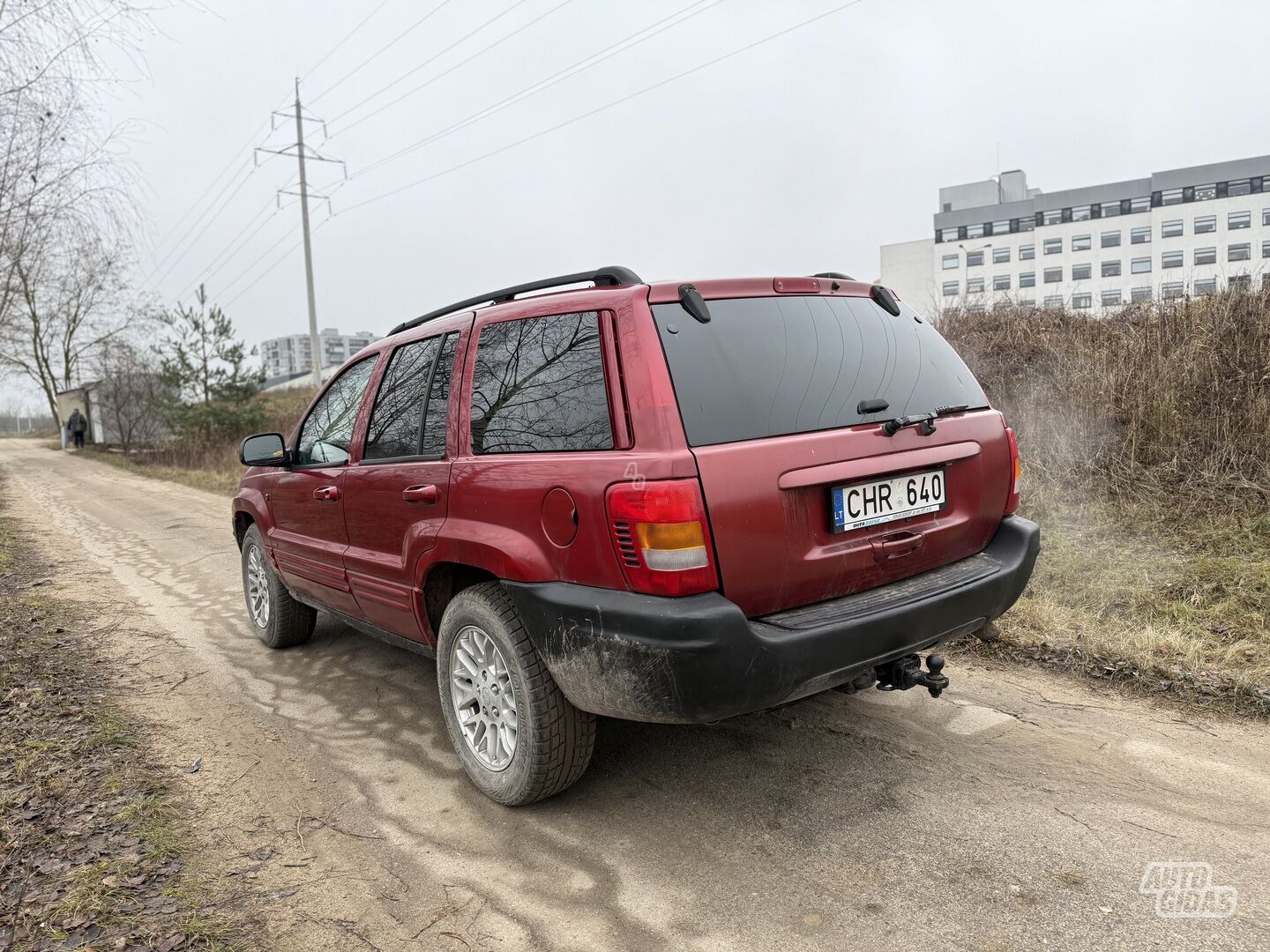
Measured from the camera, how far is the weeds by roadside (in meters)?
2.21

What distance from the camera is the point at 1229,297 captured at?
21.9 feet

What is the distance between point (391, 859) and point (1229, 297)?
7.65 metres

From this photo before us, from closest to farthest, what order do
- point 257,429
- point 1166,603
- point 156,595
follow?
point 1166,603 → point 156,595 → point 257,429

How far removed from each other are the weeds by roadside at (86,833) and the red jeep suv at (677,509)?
988 millimetres

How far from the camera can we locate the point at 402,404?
11.3 ft

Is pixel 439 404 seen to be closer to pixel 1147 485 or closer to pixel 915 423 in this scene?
pixel 915 423

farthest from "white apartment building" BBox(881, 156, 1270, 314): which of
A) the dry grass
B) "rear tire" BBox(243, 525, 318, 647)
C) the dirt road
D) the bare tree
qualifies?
the dirt road

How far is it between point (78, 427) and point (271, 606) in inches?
1433

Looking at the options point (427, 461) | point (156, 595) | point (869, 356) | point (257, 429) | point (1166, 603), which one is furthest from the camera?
point (257, 429)

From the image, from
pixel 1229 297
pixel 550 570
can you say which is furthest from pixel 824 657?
pixel 1229 297


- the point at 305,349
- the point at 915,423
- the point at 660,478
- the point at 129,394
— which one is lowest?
the point at 660,478

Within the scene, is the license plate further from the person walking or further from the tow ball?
the person walking

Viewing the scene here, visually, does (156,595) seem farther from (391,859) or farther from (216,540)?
(391,859)

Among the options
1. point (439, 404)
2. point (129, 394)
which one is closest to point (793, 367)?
point (439, 404)
